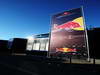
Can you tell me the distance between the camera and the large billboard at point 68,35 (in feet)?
64.3

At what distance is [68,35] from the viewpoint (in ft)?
70.0

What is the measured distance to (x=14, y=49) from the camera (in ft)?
209

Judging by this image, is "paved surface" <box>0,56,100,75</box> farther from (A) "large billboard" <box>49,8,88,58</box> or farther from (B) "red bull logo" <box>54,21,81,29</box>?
(B) "red bull logo" <box>54,21,81,29</box>

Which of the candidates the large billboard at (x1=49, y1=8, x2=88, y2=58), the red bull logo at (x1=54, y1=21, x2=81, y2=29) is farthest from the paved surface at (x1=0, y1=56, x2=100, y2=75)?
the red bull logo at (x1=54, y1=21, x2=81, y2=29)

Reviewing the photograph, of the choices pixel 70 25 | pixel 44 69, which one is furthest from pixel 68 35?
pixel 44 69

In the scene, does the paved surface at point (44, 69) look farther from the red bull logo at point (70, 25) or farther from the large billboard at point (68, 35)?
the red bull logo at point (70, 25)

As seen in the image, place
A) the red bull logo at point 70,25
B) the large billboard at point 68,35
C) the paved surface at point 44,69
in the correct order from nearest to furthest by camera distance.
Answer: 1. the paved surface at point 44,69
2. the large billboard at point 68,35
3. the red bull logo at point 70,25

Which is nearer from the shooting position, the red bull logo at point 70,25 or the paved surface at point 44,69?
the paved surface at point 44,69

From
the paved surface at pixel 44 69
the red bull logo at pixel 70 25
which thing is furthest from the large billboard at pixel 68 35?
the paved surface at pixel 44 69

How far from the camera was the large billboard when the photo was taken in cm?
1961

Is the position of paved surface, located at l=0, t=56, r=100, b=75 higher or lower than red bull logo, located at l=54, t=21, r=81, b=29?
lower

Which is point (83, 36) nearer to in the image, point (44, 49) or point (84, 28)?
point (84, 28)

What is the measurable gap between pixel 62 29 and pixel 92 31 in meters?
12.9

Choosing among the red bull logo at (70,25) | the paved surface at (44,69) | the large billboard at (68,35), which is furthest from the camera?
the red bull logo at (70,25)
